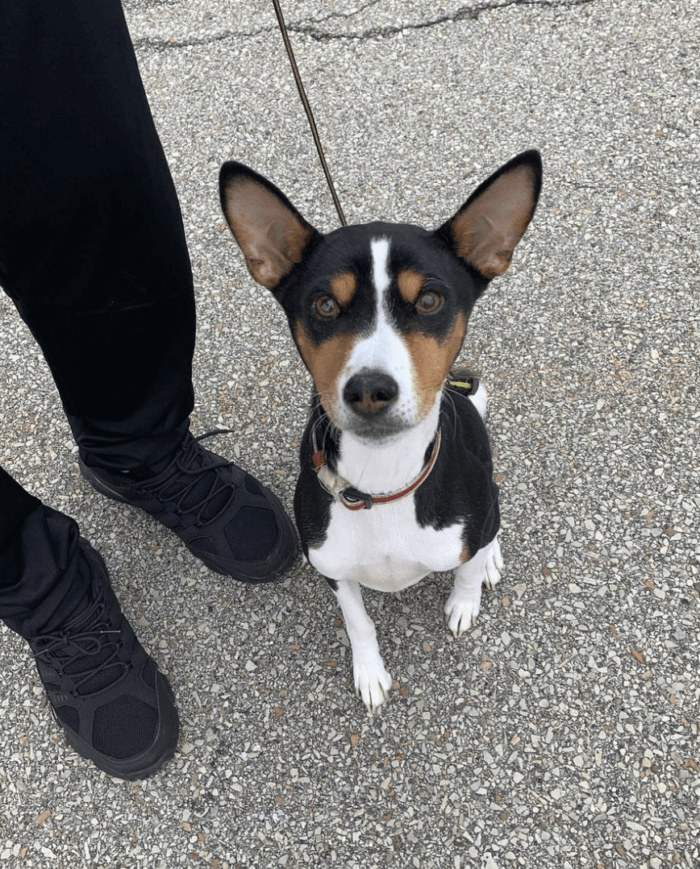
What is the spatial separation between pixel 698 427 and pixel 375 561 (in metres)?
1.49

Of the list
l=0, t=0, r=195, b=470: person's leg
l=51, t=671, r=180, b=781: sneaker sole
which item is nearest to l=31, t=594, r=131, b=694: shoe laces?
l=51, t=671, r=180, b=781: sneaker sole

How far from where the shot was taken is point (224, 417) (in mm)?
3143

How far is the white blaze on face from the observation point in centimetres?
163

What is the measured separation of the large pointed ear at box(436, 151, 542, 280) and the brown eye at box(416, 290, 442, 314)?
0.17 meters

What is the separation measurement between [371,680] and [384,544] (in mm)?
610

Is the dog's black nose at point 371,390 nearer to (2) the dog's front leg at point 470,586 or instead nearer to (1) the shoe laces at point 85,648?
A: (2) the dog's front leg at point 470,586

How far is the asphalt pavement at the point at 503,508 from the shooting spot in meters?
2.25

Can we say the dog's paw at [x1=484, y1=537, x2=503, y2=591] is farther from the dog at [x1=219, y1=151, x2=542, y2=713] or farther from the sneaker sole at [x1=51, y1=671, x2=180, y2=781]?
the sneaker sole at [x1=51, y1=671, x2=180, y2=781]

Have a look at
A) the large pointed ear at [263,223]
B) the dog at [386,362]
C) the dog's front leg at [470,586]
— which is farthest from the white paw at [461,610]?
the large pointed ear at [263,223]

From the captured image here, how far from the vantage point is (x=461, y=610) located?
97.2 inches

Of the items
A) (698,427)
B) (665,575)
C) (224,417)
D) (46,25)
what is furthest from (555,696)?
(46,25)

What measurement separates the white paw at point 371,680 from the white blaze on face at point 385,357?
103 cm

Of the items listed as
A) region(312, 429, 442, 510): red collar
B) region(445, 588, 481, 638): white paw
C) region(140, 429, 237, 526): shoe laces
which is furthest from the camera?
region(140, 429, 237, 526): shoe laces

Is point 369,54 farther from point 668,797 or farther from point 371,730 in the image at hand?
point 668,797
